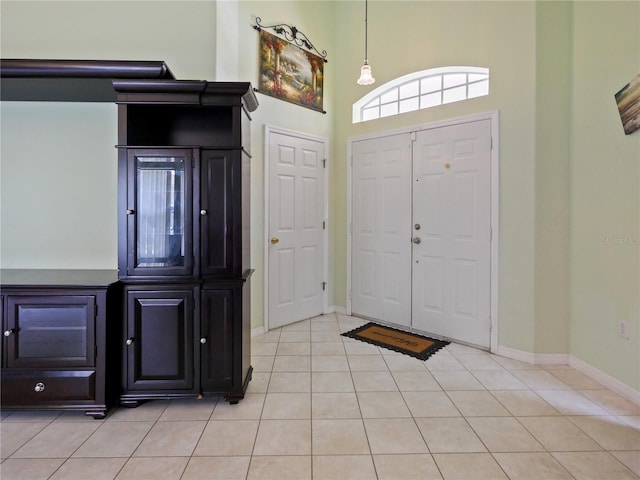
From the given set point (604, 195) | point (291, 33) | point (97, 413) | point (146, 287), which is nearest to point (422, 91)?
point (291, 33)

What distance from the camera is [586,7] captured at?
2641 millimetres

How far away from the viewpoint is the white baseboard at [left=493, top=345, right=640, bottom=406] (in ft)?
7.58

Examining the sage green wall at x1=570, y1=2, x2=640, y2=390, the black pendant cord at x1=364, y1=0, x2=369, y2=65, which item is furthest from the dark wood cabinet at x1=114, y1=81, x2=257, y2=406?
the sage green wall at x1=570, y1=2, x2=640, y2=390

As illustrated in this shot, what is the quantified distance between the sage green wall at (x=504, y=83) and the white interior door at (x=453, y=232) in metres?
0.15

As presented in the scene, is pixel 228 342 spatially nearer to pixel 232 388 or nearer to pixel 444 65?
pixel 232 388

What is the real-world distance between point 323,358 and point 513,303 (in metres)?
1.80

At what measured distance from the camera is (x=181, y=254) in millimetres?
2189

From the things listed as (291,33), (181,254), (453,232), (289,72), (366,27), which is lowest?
(181,254)

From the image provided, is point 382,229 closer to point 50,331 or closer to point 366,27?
point 366,27

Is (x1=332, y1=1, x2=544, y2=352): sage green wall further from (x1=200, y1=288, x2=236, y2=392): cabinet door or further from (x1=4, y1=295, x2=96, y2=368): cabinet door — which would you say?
(x1=4, y1=295, x2=96, y2=368): cabinet door

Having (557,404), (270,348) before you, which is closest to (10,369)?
Answer: (270,348)

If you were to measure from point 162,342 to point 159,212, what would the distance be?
2.82 feet

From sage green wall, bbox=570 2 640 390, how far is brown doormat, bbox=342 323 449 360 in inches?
46.7

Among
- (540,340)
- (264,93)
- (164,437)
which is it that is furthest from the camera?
(264,93)
